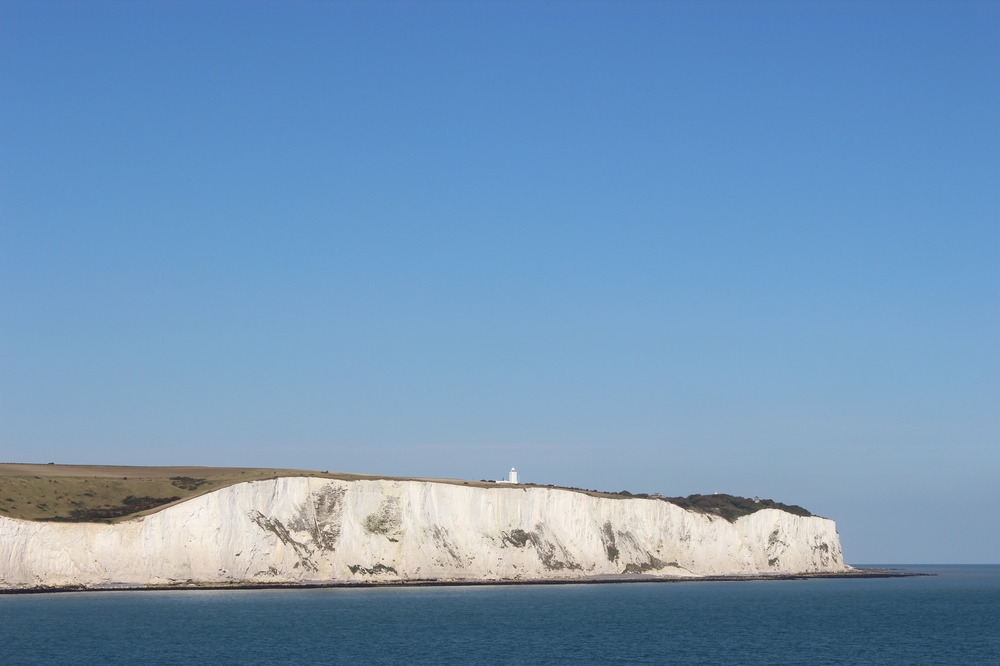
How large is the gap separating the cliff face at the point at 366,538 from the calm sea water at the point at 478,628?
8.23ft

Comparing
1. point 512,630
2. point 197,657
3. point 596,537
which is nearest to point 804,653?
point 512,630

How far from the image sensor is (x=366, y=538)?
79750 millimetres

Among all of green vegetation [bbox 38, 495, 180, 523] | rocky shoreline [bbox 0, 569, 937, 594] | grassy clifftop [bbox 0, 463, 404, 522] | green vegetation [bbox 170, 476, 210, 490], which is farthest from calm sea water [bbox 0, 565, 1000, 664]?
green vegetation [bbox 170, 476, 210, 490]

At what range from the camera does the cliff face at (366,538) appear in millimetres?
70062

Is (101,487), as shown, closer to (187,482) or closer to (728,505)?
(187,482)

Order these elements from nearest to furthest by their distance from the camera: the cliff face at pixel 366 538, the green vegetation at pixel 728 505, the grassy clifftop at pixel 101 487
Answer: the cliff face at pixel 366 538
the grassy clifftop at pixel 101 487
the green vegetation at pixel 728 505

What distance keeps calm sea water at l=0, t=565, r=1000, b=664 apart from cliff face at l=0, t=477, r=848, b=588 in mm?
2509

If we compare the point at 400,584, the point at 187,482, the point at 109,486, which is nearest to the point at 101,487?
the point at 109,486

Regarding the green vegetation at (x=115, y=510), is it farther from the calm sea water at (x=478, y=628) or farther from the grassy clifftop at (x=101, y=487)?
the calm sea water at (x=478, y=628)

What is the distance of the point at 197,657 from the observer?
4259 centimetres

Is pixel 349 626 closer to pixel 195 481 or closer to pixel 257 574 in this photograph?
pixel 257 574

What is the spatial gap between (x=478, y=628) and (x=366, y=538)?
27.2 metres

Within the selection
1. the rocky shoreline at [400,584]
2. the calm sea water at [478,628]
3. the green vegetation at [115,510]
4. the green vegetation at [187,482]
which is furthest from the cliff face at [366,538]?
the green vegetation at [187,482]

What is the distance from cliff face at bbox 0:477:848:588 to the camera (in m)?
70.1
